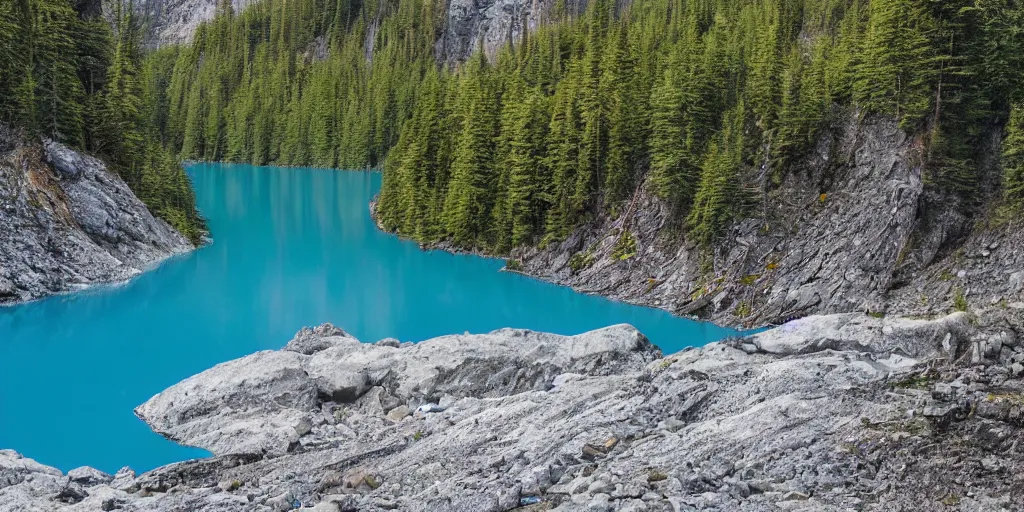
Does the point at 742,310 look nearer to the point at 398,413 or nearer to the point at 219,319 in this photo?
the point at 398,413

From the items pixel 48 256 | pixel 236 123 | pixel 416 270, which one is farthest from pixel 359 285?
pixel 236 123

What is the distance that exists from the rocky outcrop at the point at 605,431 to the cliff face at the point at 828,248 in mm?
14049

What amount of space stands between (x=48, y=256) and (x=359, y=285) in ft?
54.0

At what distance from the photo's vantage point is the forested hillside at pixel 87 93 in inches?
1870

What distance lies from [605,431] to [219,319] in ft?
91.9

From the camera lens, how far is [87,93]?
179 ft

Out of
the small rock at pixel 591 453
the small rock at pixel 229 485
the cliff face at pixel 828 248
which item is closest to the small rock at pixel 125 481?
the small rock at pixel 229 485

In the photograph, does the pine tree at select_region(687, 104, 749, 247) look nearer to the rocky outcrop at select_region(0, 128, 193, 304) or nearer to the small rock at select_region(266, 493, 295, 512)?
the small rock at select_region(266, 493, 295, 512)

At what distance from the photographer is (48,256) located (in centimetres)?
4250

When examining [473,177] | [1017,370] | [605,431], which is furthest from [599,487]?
[473,177]

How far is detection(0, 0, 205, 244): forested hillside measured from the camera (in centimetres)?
4750

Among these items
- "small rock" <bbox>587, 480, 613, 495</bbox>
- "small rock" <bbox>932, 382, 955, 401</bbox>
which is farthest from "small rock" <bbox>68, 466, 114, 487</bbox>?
"small rock" <bbox>932, 382, 955, 401</bbox>

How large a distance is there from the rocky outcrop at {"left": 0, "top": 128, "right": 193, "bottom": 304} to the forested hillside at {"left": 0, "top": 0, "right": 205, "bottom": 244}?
2267 millimetres

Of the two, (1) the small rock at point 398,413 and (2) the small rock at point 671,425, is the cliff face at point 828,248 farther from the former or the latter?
(1) the small rock at point 398,413
